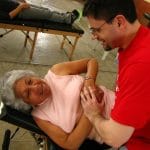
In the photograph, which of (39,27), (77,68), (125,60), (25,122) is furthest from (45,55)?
(125,60)

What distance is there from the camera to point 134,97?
4.07 ft

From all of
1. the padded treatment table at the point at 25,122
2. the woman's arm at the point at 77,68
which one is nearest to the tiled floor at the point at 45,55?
the woman's arm at the point at 77,68

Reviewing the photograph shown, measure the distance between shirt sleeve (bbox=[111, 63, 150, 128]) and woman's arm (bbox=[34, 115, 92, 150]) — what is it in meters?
0.52

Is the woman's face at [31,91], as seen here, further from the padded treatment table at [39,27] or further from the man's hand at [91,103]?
the padded treatment table at [39,27]

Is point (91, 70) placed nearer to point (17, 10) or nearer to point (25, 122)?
point (25, 122)

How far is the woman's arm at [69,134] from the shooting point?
176cm

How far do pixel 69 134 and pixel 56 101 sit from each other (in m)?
0.23

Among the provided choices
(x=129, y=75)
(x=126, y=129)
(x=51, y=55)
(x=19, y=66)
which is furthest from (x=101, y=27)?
(x=51, y=55)

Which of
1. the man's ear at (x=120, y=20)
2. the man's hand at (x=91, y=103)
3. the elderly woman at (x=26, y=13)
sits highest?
the man's ear at (x=120, y=20)

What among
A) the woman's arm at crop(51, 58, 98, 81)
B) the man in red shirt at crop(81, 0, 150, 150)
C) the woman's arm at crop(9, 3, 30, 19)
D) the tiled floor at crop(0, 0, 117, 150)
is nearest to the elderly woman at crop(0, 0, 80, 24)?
the woman's arm at crop(9, 3, 30, 19)

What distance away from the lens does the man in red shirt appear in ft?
4.07

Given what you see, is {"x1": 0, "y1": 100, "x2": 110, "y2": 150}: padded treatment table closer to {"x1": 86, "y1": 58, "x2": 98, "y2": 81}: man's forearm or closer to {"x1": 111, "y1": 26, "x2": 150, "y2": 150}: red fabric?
{"x1": 86, "y1": 58, "x2": 98, "y2": 81}: man's forearm

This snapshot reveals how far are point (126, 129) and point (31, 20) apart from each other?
2.74 metres

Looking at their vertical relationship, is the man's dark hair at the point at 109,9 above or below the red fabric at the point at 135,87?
above
